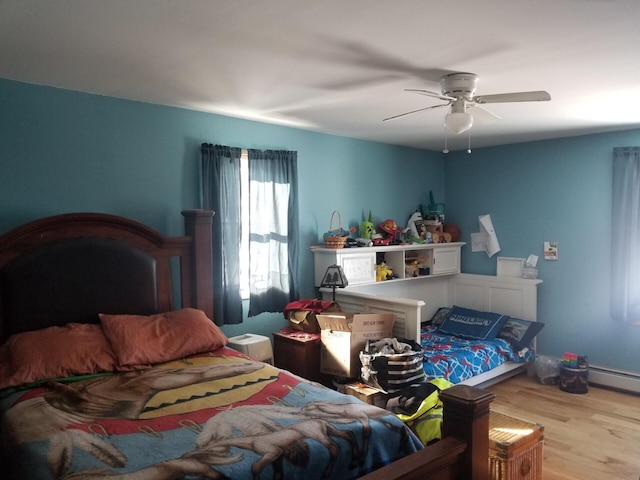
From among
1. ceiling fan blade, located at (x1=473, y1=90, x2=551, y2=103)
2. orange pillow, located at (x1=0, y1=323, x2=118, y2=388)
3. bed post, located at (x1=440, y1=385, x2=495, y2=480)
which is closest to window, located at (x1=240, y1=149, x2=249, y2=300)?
orange pillow, located at (x1=0, y1=323, x2=118, y2=388)

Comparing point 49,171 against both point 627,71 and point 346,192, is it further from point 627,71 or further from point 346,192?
point 627,71

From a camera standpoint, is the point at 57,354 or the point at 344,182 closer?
the point at 57,354

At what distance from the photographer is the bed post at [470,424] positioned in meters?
1.67

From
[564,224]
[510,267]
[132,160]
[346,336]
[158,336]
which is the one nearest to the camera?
[158,336]

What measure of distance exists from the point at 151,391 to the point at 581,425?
321 cm

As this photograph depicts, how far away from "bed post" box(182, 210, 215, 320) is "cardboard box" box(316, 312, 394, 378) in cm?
84

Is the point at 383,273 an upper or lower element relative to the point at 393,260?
lower

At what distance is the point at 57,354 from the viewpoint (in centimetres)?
230

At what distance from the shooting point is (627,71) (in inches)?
97.8

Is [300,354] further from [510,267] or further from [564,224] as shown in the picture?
[564,224]

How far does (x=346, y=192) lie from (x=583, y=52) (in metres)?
2.52

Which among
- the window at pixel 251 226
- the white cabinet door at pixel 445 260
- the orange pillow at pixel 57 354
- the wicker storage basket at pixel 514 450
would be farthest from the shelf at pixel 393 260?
the orange pillow at pixel 57 354

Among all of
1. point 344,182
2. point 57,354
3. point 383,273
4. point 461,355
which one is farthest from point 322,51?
point 461,355

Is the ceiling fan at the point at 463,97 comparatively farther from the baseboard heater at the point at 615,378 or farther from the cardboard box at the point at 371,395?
the baseboard heater at the point at 615,378
